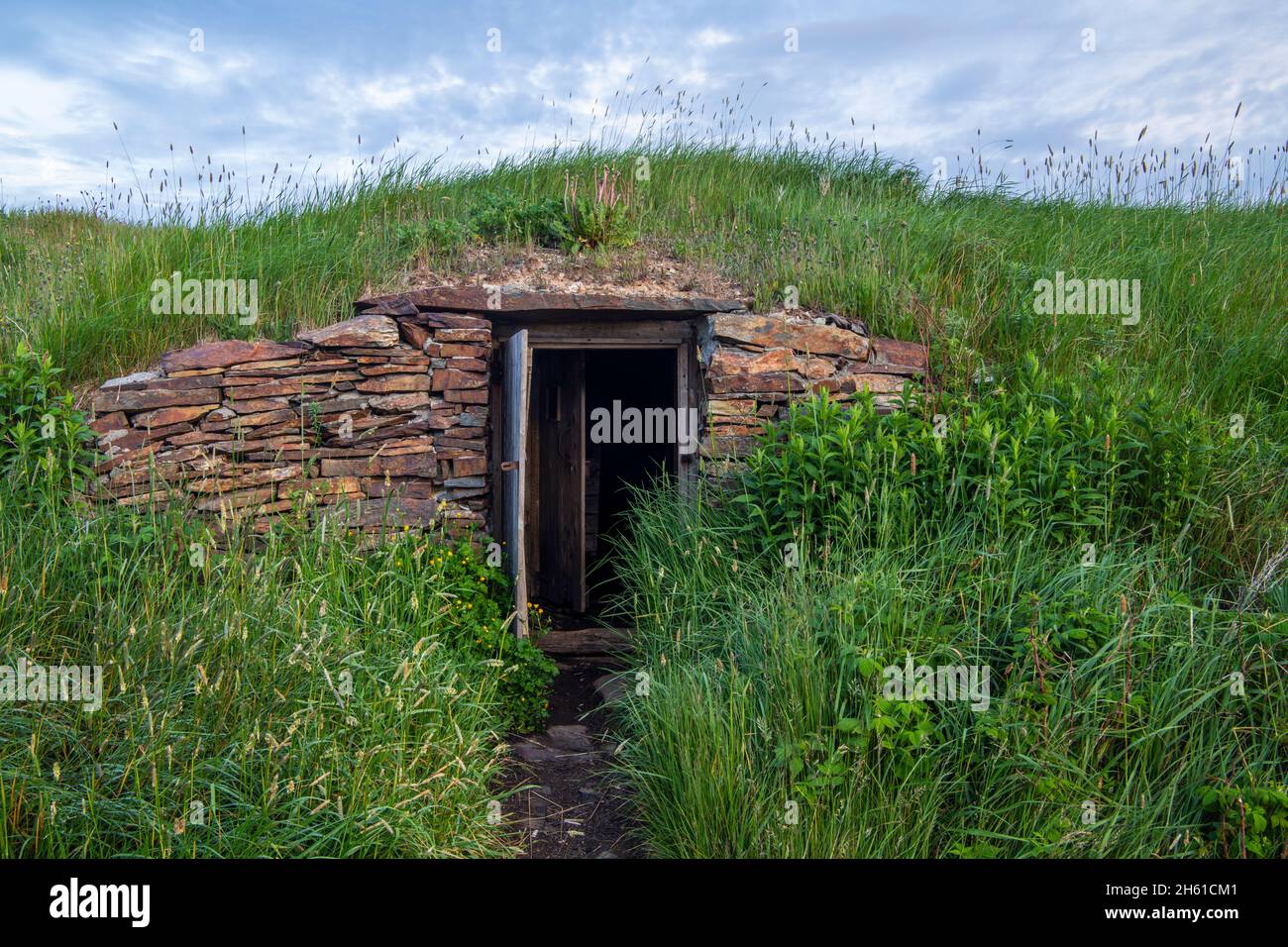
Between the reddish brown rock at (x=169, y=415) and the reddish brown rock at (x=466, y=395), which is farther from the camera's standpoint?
the reddish brown rock at (x=466, y=395)

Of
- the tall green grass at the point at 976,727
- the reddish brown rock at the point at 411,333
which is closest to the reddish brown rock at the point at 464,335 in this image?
the reddish brown rock at the point at 411,333

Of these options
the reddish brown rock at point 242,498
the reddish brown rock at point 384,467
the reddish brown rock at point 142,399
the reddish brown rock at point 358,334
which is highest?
the reddish brown rock at point 358,334

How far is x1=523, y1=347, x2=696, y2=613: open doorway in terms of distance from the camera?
32.5ft

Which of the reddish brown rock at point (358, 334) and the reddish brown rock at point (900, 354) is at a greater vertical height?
the reddish brown rock at point (358, 334)

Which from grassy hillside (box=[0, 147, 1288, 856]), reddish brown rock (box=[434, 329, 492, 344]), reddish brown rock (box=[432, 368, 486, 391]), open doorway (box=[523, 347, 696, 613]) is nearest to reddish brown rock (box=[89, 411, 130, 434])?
grassy hillside (box=[0, 147, 1288, 856])

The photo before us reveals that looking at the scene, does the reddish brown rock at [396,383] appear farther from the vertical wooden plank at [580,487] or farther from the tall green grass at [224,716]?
the vertical wooden plank at [580,487]

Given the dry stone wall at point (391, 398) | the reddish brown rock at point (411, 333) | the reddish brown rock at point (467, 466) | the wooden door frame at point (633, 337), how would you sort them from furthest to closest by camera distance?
the wooden door frame at point (633, 337) → the reddish brown rock at point (467, 466) → the reddish brown rock at point (411, 333) → the dry stone wall at point (391, 398)

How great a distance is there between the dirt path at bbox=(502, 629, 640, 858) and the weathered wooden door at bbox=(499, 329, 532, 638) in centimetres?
80

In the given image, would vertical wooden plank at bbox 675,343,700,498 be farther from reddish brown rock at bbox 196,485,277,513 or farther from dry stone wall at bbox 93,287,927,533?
reddish brown rock at bbox 196,485,277,513

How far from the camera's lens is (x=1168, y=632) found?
4773 millimetres

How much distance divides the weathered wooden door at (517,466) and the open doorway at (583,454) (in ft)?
5.03

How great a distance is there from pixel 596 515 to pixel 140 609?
7.02m

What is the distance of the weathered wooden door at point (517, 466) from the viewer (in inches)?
272
